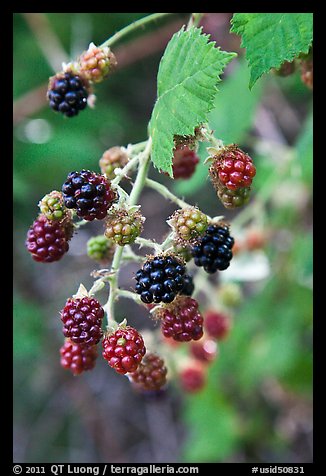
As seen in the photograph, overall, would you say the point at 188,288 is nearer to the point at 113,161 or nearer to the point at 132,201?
the point at 132,201

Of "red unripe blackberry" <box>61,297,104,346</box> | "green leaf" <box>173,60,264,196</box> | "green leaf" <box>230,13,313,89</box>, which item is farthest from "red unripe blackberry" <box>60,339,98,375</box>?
"green leaf" <box>173,60,264,196</box>

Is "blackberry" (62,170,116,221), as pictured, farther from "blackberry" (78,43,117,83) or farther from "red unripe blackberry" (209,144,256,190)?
"blackberry" (78,43,117,83)

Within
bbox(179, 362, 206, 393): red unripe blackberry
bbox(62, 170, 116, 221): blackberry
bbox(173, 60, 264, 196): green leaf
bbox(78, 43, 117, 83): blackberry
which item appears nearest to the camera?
bbox(62, 170, 116, 221): blackberry

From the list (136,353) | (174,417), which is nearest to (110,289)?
(136,353)

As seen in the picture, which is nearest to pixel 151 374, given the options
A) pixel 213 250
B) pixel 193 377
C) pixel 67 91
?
pixel 213 250
